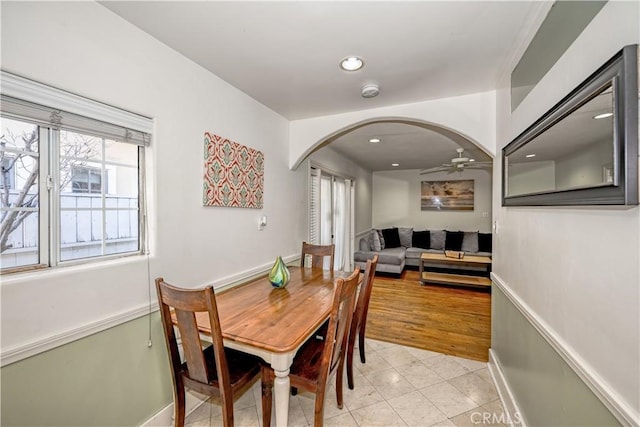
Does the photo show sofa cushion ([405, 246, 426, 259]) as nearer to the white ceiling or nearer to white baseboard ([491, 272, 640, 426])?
the white ceiling

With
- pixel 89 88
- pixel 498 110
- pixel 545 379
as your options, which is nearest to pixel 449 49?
pixel 498 110

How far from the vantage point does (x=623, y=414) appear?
2.52 ft

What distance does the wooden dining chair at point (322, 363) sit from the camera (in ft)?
4.66

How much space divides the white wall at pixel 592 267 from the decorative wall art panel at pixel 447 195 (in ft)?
18.3

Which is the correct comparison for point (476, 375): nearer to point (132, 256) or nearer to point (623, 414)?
point (623, 414)

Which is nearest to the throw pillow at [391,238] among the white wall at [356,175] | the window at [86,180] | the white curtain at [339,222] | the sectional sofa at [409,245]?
the sectional sofa at [409,245]

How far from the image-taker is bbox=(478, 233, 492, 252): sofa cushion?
5930 mm

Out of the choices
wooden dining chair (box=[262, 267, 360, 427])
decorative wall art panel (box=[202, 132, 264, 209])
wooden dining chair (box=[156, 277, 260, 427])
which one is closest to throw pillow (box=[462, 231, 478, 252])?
decorative wall art panel (box=[202, 132, 264, 209])

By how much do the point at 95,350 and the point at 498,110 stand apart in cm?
305

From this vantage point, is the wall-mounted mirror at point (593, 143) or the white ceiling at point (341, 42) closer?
the wall-mounted mirror at point (593, 143)

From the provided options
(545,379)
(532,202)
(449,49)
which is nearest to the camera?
(545,379)

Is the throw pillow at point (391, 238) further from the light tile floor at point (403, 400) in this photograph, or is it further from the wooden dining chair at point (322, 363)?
the wooden dining chair at point (322, 363)

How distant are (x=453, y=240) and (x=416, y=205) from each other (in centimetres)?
132

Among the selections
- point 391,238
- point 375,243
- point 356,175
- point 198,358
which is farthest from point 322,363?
point 391,238
